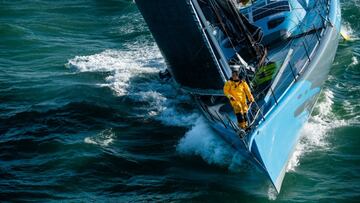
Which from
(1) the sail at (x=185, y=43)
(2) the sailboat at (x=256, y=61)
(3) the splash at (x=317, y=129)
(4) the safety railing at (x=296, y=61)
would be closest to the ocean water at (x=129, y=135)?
(3) the splash at (x=317, y=129)

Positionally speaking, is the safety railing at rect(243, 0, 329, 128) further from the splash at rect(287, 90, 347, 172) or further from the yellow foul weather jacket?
the splash at rect(287, 90, 347, 172)

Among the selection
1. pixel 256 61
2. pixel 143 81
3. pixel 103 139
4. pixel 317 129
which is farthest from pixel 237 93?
pixel 143 81

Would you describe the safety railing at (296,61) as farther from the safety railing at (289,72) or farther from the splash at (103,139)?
the splash at (103,139)

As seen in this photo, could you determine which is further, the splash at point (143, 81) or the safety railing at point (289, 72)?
the splash at point (143, 81)

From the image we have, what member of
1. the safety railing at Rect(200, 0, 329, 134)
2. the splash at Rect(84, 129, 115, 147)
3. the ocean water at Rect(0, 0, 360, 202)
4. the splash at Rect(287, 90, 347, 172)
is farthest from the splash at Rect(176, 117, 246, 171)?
the splash at Rect(84, 129, 115, 147)

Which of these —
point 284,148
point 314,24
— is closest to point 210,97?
point 284,148

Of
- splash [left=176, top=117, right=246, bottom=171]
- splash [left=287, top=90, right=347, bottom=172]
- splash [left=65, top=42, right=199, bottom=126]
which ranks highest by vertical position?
splash [left=65, top=42, right=199, bottom=126]
